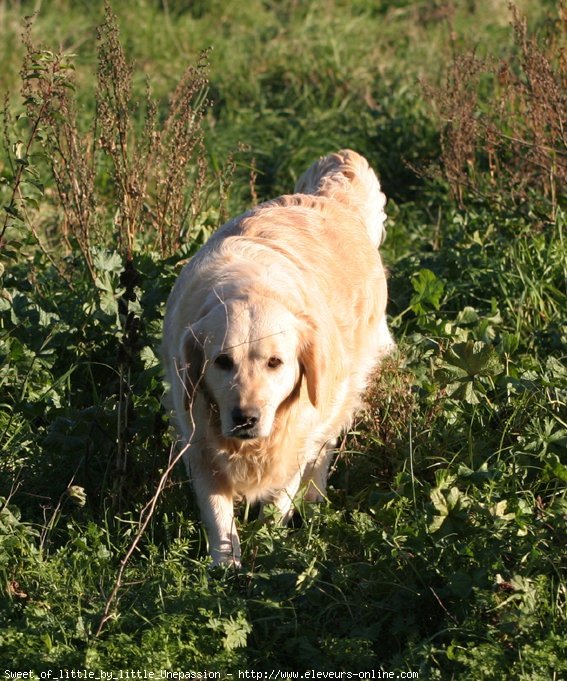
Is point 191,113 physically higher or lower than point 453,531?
higher

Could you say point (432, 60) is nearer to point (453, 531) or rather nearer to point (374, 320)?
point (374, 320)

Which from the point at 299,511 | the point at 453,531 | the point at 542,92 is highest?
the point at 542,92

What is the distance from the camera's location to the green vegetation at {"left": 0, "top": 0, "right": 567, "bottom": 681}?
3.36m

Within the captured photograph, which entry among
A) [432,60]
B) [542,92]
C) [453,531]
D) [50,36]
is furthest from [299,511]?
[50,36]

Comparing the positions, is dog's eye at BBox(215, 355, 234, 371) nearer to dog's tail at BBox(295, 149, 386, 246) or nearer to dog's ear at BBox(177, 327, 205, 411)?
dog's ear at BBox(177, 327, 205, 411)

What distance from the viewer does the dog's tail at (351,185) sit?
17.7ft

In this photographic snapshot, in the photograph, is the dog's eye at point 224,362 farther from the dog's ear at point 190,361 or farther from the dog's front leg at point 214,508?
the dog's front leg at point 214,508

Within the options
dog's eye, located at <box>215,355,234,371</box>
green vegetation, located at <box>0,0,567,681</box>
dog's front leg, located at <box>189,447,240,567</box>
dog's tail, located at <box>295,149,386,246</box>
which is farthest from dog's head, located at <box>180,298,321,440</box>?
dog's tail, located at <box>295,149,386,246</box>

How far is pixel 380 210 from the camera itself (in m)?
5.74

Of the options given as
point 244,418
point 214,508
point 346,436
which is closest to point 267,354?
point 244,418

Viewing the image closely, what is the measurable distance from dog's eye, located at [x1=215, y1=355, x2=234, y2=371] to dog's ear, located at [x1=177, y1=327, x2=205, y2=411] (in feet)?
0.25

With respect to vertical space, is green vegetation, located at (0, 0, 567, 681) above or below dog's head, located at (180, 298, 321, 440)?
below

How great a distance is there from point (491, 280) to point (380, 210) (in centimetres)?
69

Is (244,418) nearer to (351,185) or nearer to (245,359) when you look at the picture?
(245,359)
